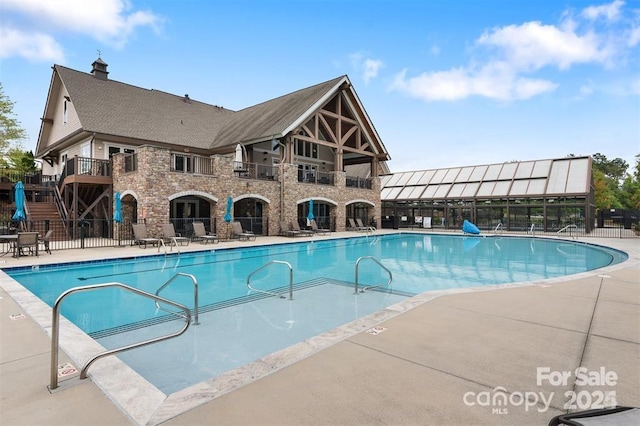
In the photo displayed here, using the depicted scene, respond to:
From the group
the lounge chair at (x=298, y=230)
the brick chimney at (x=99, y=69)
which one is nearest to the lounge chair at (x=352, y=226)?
the lounge chair at (x=298, y=230)

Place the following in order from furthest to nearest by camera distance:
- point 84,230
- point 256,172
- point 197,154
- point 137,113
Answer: point 197,154 < point 137,113 < point 256,172 < point 84,230

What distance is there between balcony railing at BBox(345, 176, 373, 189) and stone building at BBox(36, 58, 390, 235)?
9 cm

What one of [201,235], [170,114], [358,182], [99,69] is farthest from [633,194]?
[99,69]

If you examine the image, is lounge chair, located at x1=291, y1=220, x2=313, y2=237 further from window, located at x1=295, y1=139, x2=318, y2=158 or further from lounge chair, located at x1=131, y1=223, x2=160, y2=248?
lounge chair, located at x1=131, y1=223, x2=160, y2=248

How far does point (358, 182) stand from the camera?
2677 cm

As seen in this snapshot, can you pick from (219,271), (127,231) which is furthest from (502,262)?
(127,231)

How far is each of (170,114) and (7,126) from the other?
12.6 meters

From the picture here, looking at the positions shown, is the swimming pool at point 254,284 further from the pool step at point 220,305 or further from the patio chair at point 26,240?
the patio chair at point 26,240

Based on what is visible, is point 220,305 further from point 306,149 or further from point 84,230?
point 306,149

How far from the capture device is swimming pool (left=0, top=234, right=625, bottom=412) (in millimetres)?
4496

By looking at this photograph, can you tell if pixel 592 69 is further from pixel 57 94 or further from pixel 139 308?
pixel 57 94

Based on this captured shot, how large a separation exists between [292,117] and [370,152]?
939 cm

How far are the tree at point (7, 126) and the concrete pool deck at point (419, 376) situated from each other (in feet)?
89.8

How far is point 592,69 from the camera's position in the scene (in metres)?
18.3
